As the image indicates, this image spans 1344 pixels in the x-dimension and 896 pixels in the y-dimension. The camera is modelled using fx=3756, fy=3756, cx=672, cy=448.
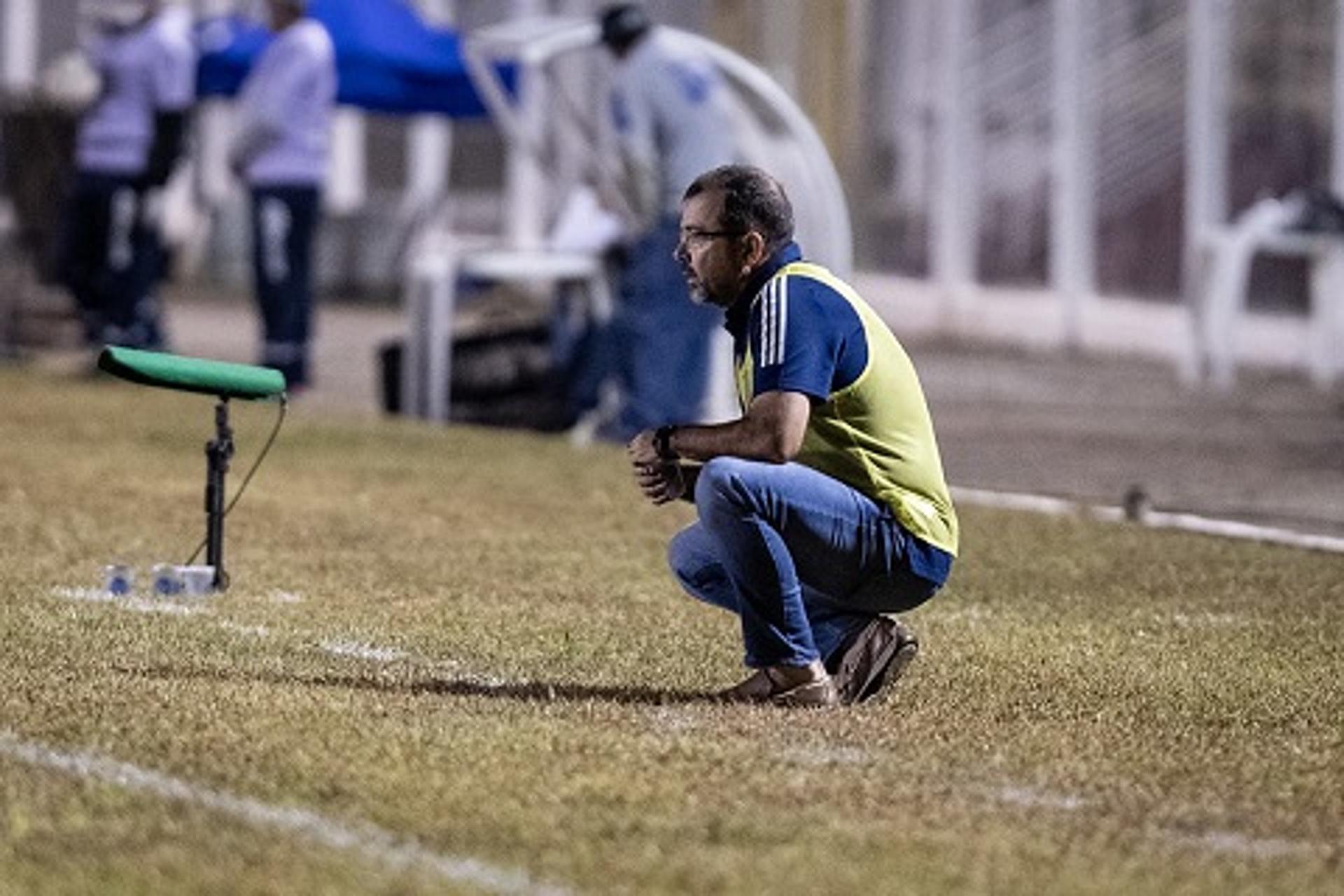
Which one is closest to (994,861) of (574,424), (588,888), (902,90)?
(588,888)

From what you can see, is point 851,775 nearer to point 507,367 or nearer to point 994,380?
point 507,367

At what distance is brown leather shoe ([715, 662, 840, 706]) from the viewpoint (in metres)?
8.65

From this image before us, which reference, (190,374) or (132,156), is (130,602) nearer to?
(190,374)

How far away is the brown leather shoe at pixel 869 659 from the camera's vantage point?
8820 mm

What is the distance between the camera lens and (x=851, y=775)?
7.75 meters

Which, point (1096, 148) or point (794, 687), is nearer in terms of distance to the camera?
point (794, 687)

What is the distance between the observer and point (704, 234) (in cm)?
854

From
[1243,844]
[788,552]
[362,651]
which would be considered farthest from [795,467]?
[1243,844]

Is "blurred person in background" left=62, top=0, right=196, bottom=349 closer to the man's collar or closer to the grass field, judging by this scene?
the grass field

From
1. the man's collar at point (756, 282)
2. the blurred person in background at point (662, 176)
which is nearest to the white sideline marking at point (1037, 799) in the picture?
the man's collar at point (756, 282)

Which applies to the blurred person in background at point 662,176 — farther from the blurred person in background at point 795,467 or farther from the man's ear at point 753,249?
the man's ear at point 753,249

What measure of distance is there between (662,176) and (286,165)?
10.9ft

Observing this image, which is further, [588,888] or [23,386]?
[23,386]

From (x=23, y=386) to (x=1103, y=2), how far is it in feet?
31.6
